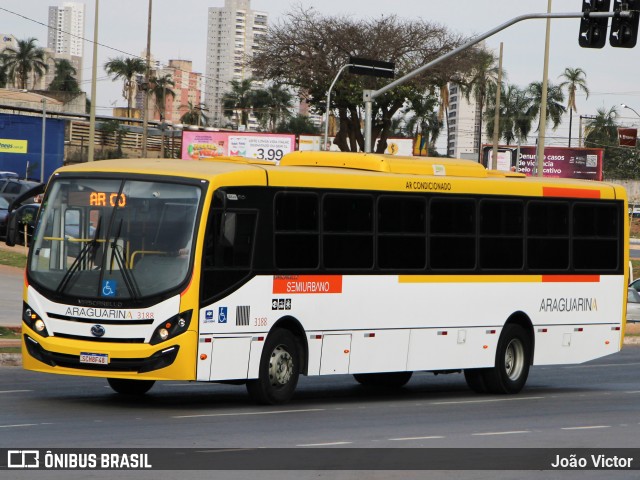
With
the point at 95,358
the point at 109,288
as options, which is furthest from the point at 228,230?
the point at 95,358

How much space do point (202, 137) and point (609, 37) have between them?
196 feet

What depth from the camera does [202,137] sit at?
84438 millimetres

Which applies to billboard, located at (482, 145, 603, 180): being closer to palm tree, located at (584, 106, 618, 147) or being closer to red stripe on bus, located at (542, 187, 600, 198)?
palm tree, located at (584, 106, 618, 147)

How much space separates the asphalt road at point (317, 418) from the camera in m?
12.5

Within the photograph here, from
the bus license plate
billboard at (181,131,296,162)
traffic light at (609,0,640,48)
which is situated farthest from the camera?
billboard at (181,131,296,162)

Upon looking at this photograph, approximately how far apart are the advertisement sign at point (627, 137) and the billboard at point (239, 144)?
3507 centimetres

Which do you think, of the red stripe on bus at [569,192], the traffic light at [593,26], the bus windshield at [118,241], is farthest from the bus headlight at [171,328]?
the traffic light at [593,26]

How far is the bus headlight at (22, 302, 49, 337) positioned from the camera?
595 inches

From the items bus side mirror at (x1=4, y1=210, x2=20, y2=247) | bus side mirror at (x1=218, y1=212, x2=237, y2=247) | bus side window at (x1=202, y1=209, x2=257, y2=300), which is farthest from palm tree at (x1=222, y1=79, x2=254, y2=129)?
bus side mirror at (x1=218, y1=212, x2=237, y2=247)

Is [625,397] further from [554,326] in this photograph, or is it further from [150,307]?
[150,307]

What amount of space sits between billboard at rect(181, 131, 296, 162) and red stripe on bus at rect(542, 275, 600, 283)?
62006 mm

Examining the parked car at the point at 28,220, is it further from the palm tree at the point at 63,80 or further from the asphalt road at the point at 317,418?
the palm tree at the point at 63,80

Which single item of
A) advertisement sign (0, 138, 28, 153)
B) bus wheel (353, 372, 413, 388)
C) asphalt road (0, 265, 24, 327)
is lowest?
asphalt road (0, 265, 24, 327)

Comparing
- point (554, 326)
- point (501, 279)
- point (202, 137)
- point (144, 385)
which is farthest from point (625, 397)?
point (202, 137)
